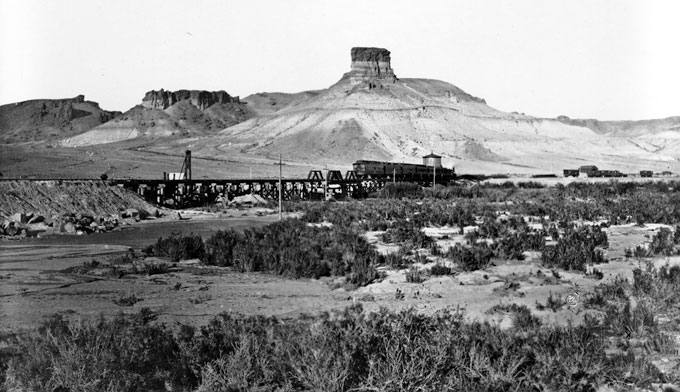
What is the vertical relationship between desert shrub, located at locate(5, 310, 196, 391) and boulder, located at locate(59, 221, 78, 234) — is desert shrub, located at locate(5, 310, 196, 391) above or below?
above

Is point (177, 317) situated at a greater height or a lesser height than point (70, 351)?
lesser

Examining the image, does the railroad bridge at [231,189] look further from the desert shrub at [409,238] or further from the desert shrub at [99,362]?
the desert shrub at [99,362]

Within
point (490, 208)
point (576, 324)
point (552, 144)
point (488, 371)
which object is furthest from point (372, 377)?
point (552, 144)

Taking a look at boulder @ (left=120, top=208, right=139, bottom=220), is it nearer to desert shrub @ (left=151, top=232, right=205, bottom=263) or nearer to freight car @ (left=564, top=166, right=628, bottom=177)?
A: desert shrub @ (left=151, top=232, right=205, bottom=263)

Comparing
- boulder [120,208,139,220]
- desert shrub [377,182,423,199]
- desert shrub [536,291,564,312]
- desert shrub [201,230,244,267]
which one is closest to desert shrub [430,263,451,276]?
desert shrub [536,291,564,312]

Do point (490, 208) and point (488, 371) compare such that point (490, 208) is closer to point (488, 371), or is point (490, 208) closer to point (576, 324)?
point (576, 324)

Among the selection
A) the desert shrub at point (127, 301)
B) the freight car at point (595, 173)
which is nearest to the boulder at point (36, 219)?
the desert shrub at point (127, 301)

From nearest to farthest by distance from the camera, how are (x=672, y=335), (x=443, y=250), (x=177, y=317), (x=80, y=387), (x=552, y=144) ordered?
(x=80, y=387)
(x=672, y=335)
(x=177, y=317)
(x=443, y=250)
(x=552, y=144)
